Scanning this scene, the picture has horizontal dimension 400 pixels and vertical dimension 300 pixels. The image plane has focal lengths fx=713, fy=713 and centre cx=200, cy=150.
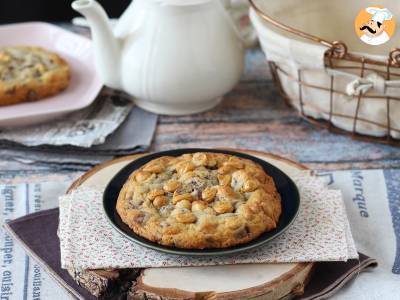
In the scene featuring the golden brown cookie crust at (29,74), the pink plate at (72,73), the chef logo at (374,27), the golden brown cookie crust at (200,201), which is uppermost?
the chef logo at (374,27)

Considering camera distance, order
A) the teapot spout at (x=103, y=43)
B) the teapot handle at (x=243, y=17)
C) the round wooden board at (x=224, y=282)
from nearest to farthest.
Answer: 1. the round wooden board at (x=224, y=282)
2. the teapot spout at (x=103, y=43)
3. the teapot handle at (x=243, y=17)

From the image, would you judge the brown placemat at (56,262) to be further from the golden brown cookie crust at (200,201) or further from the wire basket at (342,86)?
the wire basket at (342,86)

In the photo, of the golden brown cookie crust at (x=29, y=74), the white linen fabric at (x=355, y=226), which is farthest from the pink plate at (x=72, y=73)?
the white linen fabric at (x=355, y=226)

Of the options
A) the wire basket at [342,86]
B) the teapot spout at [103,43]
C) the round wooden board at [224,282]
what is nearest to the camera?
the round wooden board at [224,282]

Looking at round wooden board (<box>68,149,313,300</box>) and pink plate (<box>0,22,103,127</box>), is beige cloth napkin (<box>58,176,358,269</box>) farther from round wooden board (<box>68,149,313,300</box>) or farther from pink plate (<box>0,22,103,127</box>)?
pink plate (<box>0,22,103,127</box>)

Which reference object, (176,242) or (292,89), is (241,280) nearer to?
(176,242)

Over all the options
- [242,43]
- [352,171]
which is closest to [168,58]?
[242,43]
